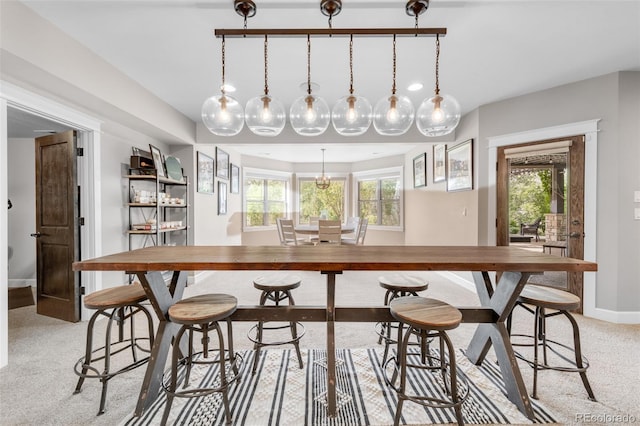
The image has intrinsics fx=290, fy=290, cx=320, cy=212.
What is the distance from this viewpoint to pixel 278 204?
740 centimetres

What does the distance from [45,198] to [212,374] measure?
2.84 metres

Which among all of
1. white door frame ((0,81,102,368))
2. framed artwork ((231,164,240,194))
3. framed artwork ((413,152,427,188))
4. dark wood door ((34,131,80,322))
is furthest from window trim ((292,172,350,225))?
dark wood door ((34,131,80,322))

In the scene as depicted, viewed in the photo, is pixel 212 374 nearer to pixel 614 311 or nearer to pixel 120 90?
pixel 120 90

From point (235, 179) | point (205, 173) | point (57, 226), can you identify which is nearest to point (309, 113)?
point (57, 226)

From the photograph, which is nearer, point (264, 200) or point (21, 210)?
point (21, 210)

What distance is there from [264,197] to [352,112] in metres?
5.55

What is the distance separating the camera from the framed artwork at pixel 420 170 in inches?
215

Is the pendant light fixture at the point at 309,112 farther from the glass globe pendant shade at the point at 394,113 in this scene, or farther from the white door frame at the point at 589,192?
the white door frame at the point at 589,192

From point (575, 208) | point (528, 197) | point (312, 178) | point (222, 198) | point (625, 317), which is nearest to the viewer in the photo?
point (625, 317)

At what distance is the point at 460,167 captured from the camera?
426 centimetres

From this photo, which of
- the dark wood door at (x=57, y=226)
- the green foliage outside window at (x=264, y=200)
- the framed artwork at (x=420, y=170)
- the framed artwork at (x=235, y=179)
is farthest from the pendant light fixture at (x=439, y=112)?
the green foliage outside window at (x=264, y=200)

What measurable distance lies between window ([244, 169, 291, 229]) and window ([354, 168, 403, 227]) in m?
1.90

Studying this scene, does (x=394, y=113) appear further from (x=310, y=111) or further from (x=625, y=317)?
(x=625, y=317)

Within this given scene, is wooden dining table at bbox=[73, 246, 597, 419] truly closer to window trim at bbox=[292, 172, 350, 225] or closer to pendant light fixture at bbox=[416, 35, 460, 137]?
pendant light fixture at bbox=[416, 35, 460, 137]
